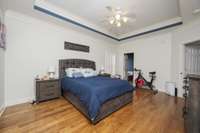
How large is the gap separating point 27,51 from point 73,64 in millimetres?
1805

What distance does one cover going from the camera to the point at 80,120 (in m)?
2.45

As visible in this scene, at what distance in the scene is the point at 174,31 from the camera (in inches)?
183

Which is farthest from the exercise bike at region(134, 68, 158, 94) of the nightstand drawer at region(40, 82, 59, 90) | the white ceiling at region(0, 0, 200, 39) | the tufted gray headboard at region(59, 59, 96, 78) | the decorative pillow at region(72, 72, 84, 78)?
the nightstand drawer at region(40, 82, 59, 90)

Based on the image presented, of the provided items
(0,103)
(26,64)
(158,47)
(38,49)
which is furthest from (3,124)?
(158,47)

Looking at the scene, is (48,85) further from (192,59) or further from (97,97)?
(192,59)

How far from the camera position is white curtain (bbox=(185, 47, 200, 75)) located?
4238 millimetres

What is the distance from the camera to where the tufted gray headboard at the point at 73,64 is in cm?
433

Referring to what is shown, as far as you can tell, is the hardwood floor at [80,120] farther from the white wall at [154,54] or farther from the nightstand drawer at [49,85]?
the white wall at [154,54]

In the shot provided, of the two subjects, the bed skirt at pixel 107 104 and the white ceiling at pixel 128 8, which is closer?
the bed skirt at pixel 107 104

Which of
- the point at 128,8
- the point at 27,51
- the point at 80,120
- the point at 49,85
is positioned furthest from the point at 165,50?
the point at 27,51

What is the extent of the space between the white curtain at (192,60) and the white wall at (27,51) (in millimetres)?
4984

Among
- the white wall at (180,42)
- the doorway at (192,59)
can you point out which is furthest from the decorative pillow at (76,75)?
the doorway at (192,59)

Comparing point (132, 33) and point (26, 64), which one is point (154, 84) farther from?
point (26, 64)

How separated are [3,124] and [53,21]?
131 inches
